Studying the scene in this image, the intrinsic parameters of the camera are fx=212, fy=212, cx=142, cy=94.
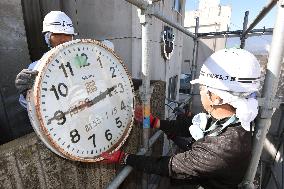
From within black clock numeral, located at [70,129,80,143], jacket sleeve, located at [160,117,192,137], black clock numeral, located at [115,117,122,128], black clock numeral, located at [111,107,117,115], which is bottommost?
jacket sleeve, located at [160,117,192,137]

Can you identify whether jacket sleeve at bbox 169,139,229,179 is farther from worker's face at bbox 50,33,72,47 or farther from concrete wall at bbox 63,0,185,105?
concrete wall at bbox 63,0,185,105

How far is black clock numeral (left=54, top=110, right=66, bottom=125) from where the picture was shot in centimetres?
143

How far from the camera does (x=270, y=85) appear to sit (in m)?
1.81

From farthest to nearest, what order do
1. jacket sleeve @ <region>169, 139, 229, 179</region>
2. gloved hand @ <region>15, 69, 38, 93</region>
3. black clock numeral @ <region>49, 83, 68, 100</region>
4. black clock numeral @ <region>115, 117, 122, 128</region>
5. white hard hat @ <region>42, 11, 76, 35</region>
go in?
white hard hat @ <region>42, 11, 76, 35</region> < black clock numeral @ <region>115, 117, 122, 128</region> < jacket sleeve @ <region>169, 139, 229, 179</region> < black clock numeral @ <region>49, 83, 68, 100</region> < gloved hand @ <region>15, 69, 38, 93</region>

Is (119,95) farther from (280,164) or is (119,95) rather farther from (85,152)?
(280,164)

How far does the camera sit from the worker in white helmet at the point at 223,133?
71.3 inches

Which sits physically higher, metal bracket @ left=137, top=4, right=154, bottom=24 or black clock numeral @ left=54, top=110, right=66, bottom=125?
metal bracket @ left=137, top=4, right=154, bottom=24

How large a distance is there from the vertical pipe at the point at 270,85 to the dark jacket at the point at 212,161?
15 centimetres

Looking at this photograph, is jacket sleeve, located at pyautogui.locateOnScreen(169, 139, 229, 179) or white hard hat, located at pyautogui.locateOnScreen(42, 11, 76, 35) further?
white hard hat, located at pyautogui.locateOnScreen(42, 11, 76, 35)

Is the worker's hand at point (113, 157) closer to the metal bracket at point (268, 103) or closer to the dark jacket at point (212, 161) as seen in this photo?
the dark jacket at point (212, 161)

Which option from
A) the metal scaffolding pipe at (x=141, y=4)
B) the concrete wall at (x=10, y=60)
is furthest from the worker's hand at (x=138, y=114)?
the concrete wall at (x=10, y=60)

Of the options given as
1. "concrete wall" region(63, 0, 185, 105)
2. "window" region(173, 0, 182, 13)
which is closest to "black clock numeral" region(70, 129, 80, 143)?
"concrete wall" region(63, 0, 185, 105)

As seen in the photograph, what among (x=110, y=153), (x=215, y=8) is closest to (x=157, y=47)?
(x=110, y=153)

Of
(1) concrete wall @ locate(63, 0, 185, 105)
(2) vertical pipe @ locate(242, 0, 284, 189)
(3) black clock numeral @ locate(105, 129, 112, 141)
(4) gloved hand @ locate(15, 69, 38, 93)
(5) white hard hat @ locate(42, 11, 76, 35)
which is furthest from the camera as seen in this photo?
(1) concrete wall @ locate(63, 0, 185, 105)
